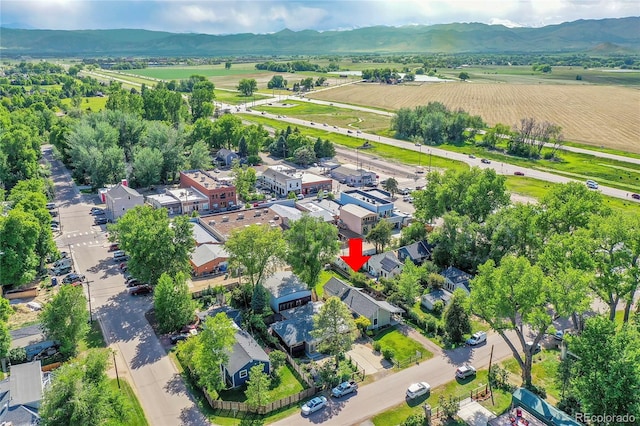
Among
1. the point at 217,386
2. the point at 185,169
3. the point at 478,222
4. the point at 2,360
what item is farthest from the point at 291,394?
the point at 185,169

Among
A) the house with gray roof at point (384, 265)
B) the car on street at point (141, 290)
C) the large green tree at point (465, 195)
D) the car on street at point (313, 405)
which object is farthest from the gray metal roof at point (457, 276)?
the car on street at point (141, 290)

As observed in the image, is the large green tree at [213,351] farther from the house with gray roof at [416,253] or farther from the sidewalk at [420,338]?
the house with gray roof at [416,253]

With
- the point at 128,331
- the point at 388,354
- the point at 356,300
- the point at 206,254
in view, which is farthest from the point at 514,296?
the point at 206,254

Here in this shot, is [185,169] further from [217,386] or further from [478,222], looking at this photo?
[217,386]

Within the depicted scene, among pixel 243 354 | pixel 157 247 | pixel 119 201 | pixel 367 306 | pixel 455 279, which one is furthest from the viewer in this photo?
pixel 119 201

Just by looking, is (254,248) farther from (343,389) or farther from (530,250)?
(530,250)

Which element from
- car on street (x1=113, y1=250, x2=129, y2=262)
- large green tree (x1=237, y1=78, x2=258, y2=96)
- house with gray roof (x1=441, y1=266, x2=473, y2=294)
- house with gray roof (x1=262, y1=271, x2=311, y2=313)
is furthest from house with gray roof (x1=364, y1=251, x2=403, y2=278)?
large green tree (x1=237, y1=78, x2=258, y2=96)

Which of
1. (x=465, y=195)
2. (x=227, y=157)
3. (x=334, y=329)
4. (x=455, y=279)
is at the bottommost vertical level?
(x=455, y=279)
